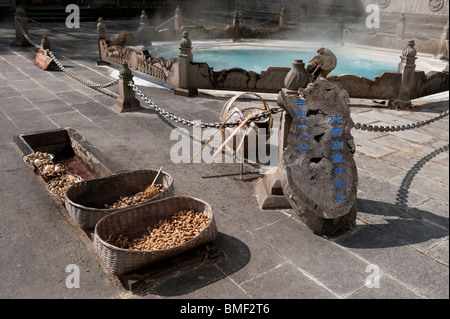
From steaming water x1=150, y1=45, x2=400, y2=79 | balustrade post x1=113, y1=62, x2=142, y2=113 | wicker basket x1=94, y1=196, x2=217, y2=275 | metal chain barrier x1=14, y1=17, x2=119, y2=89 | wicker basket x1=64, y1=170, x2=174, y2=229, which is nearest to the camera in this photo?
wicker basket x1=94, y1=196, x2=217, y2=275

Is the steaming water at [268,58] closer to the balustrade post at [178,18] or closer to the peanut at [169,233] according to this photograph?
the balustrade post at [178,18]

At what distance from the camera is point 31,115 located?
8.21 metres

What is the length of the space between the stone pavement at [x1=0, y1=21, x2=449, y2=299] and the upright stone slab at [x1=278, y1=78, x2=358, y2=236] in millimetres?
327

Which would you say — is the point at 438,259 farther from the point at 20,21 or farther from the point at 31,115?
the point at 20,21

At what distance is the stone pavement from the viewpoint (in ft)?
12.0

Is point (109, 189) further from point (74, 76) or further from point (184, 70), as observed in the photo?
point (74, 76)

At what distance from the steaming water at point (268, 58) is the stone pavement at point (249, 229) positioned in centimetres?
894

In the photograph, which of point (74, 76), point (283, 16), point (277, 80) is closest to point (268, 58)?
point (283, 16)

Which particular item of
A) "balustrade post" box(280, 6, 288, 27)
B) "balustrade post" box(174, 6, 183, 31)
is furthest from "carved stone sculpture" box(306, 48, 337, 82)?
"balustrade post" box(280, 6, 288, 27)

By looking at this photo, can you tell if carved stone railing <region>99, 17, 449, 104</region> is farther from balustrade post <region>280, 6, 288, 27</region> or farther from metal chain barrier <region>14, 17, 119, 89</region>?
balustrade post <region>280, 6, 288, 27</region>

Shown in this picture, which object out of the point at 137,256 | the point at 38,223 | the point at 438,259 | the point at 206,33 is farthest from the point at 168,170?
the point at 206,33

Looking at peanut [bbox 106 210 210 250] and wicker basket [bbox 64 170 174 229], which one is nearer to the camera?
peanut [bbox 106 210 210 250]

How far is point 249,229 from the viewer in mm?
4562

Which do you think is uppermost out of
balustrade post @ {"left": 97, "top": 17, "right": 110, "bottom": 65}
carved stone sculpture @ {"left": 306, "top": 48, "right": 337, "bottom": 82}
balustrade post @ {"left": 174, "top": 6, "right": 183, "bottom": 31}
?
balustrade post @ {"left": 174, "top": 6, "right": 183, "bottom": 31}
